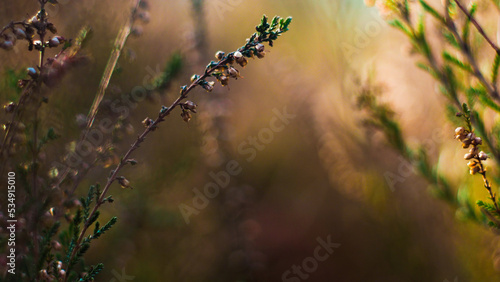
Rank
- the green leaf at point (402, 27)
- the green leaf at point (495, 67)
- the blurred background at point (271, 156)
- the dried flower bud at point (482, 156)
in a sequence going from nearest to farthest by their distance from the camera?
the dried flower bud at point (482, 156) < the green leaf at point (495, 67) < the green leaf at point (402, 27) < the blurred background at point (271, 156)

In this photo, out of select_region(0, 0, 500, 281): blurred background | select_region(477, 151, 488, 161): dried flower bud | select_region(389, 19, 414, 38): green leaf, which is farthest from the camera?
select_region(0, 0, 500, 281): blurred background

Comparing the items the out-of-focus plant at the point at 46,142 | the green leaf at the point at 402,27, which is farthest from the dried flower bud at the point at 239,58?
the green leaf at the point at 402,27

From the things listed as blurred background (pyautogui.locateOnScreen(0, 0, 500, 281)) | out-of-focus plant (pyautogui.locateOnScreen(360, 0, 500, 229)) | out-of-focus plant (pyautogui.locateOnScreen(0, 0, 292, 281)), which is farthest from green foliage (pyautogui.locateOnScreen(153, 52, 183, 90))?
out-of-focus plant (pyautogui.locateOnScreen(360, 0, 500, 229))

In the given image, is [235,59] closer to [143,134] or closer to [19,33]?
[143,134]

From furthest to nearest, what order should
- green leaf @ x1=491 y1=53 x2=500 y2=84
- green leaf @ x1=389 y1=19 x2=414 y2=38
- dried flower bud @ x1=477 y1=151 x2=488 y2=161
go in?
green leaf @ x1=389 y1=19 x2=414 y2=38
green leaf @ x1=491 y1=53 x2=500 y2=84
dried flower bud @ x1=477 y1=151 x2=488 y2=161

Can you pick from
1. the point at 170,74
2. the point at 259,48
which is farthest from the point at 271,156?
the point at 259,48

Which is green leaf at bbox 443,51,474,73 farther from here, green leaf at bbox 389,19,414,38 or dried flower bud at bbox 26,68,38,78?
dried flower bud at bbox 26,68,38,78

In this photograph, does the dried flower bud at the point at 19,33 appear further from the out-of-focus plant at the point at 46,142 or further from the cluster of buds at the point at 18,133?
the cluster of buds at the point at 18,133

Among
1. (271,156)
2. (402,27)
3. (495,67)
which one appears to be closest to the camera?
(495,67)
